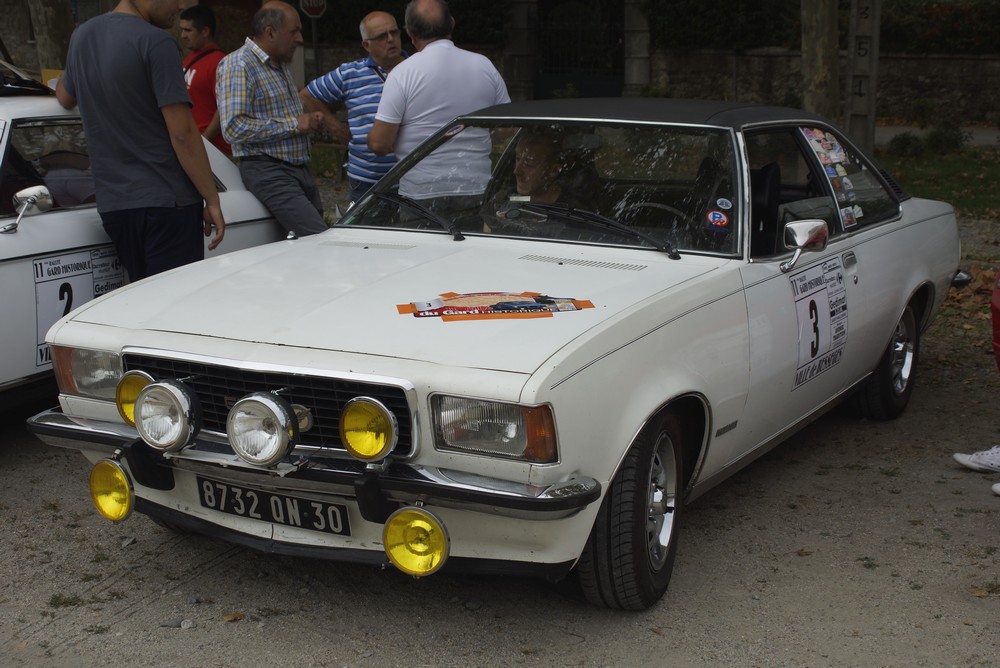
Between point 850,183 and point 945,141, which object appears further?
point 945,141

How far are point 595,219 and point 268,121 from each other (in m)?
2.41

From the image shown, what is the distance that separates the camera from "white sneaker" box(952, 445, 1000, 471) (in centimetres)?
490

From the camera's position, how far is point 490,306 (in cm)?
357

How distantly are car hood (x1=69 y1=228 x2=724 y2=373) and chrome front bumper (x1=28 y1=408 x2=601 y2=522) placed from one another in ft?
1.04

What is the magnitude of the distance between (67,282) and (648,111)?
260cm

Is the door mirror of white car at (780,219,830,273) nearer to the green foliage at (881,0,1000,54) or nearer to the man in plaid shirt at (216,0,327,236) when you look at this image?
the man in plaid shirt at (216,0,327,236)

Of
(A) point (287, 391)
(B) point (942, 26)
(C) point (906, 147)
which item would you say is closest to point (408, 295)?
(A) point (287, 391)

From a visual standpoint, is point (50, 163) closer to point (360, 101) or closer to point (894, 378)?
point (360, 101)

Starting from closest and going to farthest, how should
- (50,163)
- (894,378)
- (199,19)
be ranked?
(50,163) → (894,378) → (199,19)

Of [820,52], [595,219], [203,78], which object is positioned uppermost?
[203,78]

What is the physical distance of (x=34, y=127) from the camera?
17.5 ft

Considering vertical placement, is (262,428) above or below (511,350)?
below

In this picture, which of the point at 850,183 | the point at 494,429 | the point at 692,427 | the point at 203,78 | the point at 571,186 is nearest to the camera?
the point at 494,429

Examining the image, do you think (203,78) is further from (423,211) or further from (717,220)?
(717,220)
